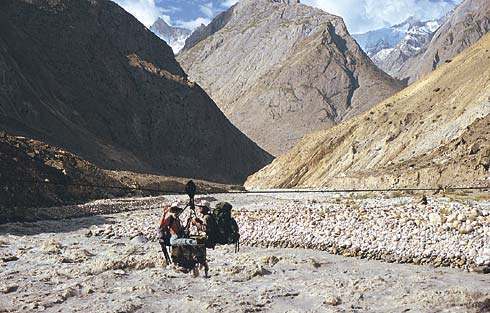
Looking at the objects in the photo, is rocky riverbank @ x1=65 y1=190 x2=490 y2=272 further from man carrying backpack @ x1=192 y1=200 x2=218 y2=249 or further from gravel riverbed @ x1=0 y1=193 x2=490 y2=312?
man carrying backpack @ x1=192 y1=200 x2=218 y2=249

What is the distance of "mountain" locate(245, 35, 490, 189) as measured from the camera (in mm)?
40625

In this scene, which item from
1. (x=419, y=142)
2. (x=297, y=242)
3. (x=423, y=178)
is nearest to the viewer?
(x=297, y=242)

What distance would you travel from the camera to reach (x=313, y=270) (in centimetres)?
1881

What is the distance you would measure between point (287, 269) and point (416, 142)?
38616 millimetres

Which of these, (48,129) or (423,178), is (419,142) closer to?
(423,178)

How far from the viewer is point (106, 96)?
10044cm

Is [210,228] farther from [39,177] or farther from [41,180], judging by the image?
[39,177]

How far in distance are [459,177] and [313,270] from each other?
77.1 ft

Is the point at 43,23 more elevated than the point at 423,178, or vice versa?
the point at 43,23

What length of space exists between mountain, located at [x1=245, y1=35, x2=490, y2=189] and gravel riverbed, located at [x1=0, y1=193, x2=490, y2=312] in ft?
55.8

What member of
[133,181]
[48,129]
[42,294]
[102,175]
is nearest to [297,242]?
[42,294]

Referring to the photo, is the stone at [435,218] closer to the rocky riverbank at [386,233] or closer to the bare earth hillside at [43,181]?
the rocky riverbank at [386,233]

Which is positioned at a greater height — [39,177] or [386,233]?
[39,177]

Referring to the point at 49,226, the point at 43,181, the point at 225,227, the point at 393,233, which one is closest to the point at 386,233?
the point at 393,233
